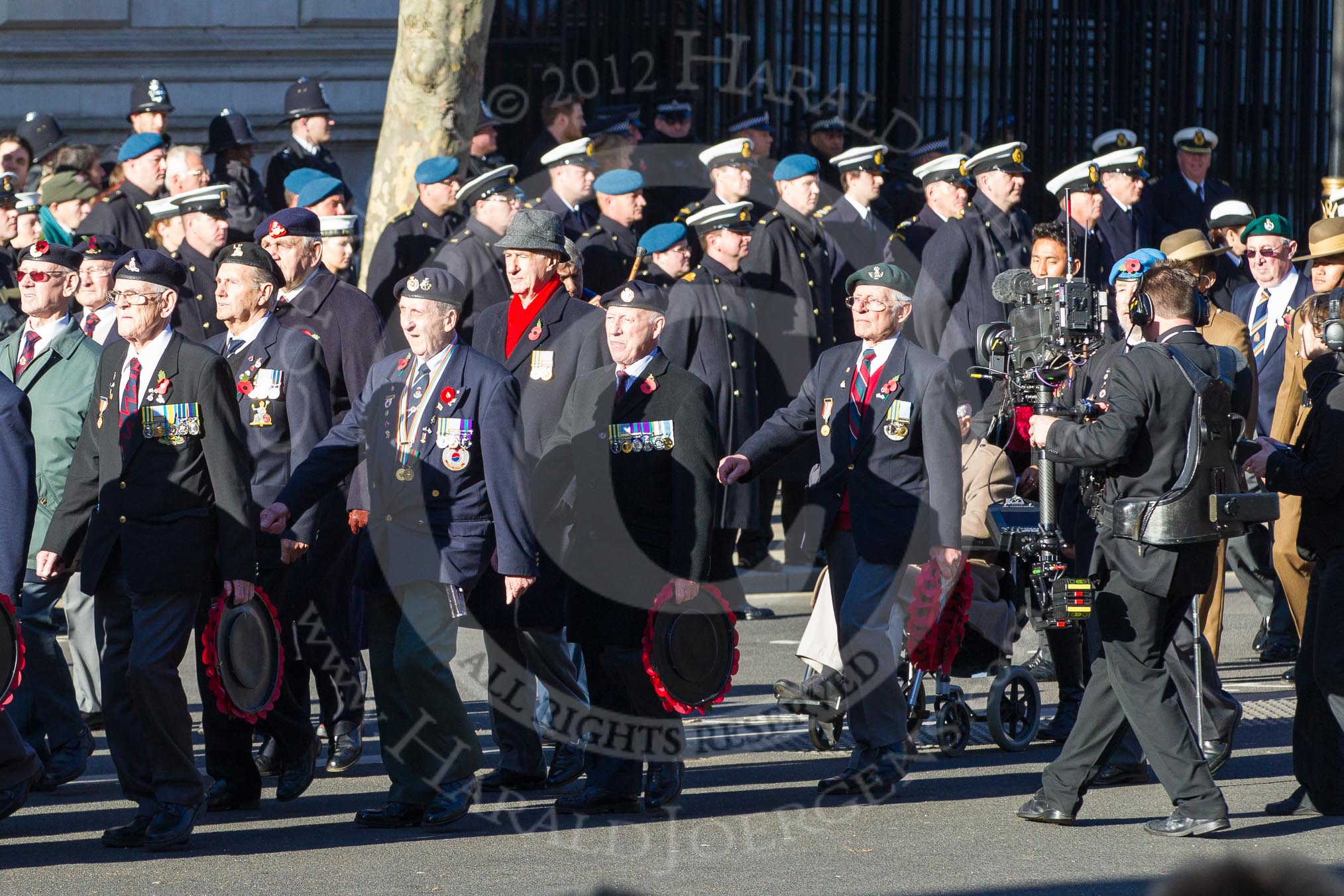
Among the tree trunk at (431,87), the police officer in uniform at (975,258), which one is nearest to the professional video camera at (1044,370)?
the police officer in uniform at (975,258)

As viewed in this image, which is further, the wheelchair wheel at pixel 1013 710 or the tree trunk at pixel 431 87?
the tree trunk at pixel 431 87

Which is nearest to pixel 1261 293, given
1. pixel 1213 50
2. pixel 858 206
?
pixel 858 206

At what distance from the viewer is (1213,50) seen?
1769cm

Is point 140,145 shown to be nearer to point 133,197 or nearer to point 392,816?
point 133,197

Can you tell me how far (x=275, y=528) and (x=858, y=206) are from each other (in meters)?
6.68

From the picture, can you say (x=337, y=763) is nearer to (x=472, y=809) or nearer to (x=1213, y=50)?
(x=472, y=809)

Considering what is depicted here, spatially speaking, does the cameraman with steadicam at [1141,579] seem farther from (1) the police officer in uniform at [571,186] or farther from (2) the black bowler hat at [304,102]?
(2) the black bowler hat at [304,102]

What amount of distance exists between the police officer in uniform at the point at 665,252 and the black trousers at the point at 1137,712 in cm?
437

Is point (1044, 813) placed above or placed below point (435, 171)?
below

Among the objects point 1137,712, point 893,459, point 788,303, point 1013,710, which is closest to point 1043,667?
point 1013,710

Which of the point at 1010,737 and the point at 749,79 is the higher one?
the point at 749,79

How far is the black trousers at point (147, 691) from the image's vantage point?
6.27 metres

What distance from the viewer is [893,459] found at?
23.6 feet

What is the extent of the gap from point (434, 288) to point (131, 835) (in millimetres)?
2045
